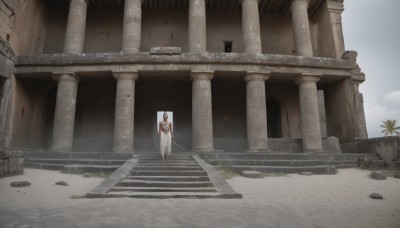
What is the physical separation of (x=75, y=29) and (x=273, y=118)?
13777 millimetres

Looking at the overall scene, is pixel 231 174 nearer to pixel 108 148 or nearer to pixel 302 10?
pixel 108 148

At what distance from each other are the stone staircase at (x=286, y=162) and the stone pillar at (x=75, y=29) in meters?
9.04

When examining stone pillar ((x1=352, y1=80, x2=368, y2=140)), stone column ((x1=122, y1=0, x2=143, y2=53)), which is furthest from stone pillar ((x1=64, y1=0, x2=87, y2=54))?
stone pillar ((x1=352, y1=80, x2=368, y2=140))

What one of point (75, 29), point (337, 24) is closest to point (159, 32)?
point (75, 29)

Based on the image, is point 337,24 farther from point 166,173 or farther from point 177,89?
point 166,173

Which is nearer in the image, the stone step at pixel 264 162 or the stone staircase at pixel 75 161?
the stone staircase at pixel 75 161

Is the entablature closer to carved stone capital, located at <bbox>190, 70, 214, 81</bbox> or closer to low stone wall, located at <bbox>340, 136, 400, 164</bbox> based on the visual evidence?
carved stone capital, located at <bbox>190, 70, 214, 81</bbox>

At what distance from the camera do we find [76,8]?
14.9 metres

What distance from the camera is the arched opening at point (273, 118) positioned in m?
18.8

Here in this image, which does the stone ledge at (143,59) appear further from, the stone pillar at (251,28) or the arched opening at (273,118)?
the arched opening at (273,118)

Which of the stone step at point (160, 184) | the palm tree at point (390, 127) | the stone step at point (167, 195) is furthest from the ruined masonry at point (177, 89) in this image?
the palm tree at point (390, 127)

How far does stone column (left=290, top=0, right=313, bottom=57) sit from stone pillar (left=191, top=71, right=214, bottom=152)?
5502 mm

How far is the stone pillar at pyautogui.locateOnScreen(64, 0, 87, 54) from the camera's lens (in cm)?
1430

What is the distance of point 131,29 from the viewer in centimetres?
1431
